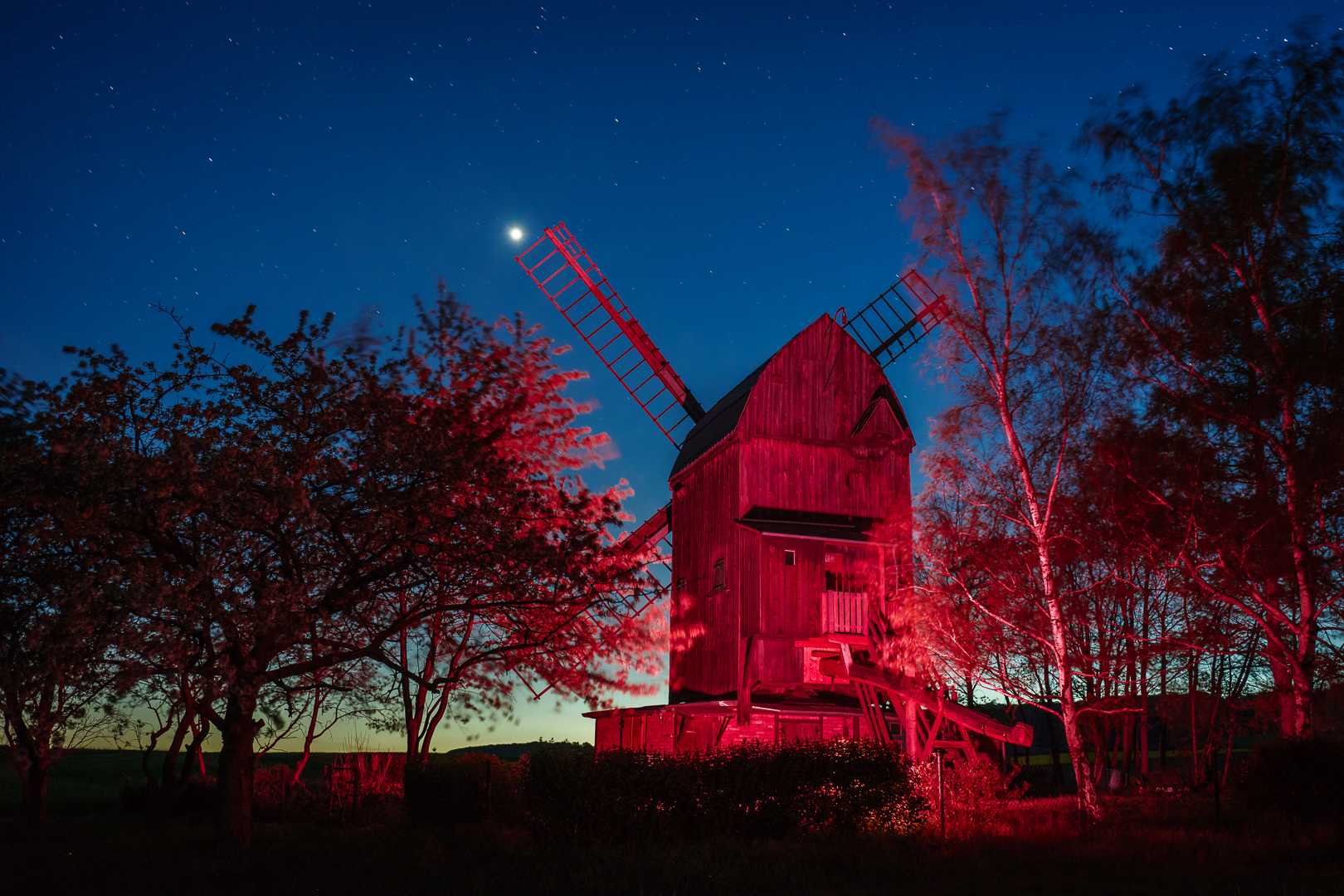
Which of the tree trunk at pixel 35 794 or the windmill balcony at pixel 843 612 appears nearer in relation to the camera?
the tree trunk at pixel 35 794

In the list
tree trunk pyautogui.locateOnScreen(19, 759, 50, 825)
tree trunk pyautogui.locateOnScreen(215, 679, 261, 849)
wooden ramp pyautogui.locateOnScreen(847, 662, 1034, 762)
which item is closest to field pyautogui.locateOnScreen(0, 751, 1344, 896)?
tree trunk pyautogui.locateOnScreen(215, 679, 261, 849)

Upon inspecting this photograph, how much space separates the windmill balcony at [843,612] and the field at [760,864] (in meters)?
7.63

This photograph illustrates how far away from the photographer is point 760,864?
1435 cm

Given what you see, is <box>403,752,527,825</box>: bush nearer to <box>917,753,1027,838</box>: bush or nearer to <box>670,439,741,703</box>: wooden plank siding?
<box>670,439,741,703</box>: wooden plank siding

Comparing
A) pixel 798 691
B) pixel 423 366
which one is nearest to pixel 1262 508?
pixel 798 691

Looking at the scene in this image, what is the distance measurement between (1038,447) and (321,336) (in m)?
15.8

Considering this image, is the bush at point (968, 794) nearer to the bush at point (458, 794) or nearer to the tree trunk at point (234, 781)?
the bush at point (458, 794)

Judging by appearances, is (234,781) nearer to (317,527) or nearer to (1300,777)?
(317,527)

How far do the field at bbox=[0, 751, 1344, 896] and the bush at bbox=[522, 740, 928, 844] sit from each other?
766 mm

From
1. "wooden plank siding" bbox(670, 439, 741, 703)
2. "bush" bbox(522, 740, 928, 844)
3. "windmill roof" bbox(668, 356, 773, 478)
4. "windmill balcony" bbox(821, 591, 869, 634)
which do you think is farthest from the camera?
"windmill roof" bbox(668, 356, 773, 478)

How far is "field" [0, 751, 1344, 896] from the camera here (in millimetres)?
13344

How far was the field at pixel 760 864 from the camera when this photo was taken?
525 inches

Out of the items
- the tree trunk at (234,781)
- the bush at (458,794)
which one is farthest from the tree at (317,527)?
the bush at (458,794)

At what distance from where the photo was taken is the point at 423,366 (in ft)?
61.8
